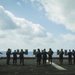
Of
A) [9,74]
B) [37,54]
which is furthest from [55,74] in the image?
[37,54]

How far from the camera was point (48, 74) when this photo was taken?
27266mm

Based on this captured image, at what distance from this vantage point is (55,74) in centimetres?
2712

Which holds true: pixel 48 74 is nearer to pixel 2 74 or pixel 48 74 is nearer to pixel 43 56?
pixel 2 74

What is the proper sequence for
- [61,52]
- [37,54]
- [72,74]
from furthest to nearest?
[61,52], [37,54], [72,74]

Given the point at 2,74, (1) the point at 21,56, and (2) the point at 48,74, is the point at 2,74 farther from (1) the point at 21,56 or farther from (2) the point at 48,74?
(1) the point at 21,56

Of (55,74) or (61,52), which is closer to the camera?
(55,74)

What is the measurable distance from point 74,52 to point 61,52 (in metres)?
1.87

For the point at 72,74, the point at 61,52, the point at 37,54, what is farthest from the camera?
the point at 61,52

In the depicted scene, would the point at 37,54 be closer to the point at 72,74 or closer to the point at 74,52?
the point at 74,52

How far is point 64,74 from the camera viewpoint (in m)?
26.8

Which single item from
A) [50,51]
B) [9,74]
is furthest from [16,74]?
[50,51]

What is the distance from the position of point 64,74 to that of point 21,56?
55.0ft

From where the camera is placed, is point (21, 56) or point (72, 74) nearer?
point (72, 74)

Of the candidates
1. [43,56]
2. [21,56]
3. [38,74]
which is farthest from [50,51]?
[38,74]
